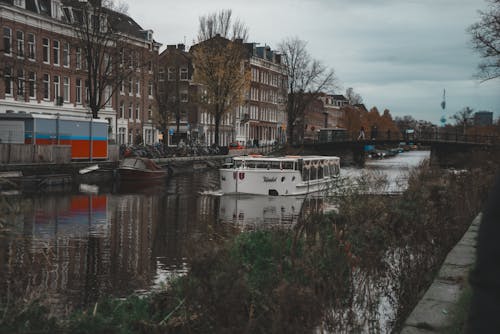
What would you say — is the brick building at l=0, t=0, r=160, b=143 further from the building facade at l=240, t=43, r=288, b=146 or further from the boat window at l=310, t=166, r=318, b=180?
the building facade at l=240, t=43, r=288, b=146

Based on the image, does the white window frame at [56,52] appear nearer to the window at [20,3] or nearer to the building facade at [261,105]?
the window at [20,3]

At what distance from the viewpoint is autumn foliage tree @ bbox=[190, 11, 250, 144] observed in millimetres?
56969

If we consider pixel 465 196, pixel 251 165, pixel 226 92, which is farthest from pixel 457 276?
pixel 226 92

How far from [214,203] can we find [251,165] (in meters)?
5.07

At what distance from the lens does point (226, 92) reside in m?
57.9

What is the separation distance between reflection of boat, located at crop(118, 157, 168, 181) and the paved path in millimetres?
30868

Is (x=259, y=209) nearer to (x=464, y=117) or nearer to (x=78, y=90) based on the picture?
(x=78, y=90)

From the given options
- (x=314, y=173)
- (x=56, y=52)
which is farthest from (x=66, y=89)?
(x=314, y=173)

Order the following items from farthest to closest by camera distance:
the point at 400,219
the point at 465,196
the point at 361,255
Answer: the point at 465,196 < the point at 400,219 < the point at 361,255

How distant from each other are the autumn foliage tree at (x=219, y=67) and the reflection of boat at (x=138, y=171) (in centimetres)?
1983

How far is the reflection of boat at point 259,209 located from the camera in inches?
896

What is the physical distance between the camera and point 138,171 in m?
37.8

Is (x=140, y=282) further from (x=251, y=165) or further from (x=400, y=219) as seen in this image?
(x=251, y=165)

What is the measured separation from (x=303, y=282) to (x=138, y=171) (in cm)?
3283
